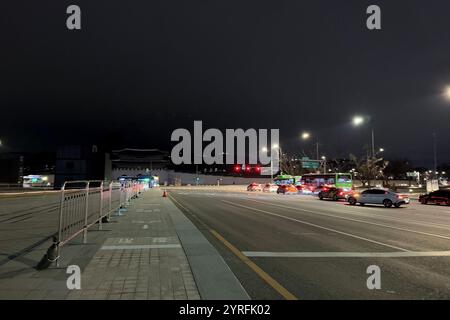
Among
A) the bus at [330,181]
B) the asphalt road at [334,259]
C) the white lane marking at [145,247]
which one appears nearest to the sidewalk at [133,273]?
the white lane marking at [145,247]

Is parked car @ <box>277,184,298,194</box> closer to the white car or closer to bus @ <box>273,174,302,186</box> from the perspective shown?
bus @ <box>273,174,302,186</box>

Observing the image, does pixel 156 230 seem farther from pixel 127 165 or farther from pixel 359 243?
pixel 127 165

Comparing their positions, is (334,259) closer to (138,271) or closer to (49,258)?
(138,271)

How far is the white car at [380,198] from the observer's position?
30.0 m

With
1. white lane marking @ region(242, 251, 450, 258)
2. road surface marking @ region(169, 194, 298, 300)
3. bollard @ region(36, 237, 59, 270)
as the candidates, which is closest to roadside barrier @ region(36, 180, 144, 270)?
bollard @ region(36, 237, 59, 270)

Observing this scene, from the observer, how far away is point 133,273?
23.5 feet

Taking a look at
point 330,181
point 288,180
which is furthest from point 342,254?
point 288,180

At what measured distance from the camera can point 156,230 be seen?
13.6 metres

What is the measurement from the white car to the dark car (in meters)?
4.97

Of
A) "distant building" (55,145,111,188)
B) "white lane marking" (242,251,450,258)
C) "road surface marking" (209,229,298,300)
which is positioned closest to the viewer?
"road surface marking" (209,229,298,300)

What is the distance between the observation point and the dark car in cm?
3391

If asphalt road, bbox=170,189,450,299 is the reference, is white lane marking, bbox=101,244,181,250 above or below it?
above

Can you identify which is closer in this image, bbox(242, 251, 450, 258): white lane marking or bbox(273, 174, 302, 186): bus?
bbox(242, 251, 450, 258): white lane marking
